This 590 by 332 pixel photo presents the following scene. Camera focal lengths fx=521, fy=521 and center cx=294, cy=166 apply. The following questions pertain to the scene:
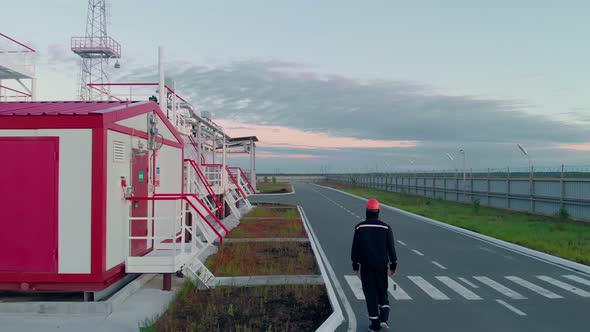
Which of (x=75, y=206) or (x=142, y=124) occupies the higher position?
(x=142, y=124)

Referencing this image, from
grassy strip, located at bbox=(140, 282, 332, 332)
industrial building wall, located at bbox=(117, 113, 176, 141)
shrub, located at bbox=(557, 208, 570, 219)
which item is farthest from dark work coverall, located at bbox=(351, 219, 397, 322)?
shrub, located at bbox=(557, 208, 570, 219)

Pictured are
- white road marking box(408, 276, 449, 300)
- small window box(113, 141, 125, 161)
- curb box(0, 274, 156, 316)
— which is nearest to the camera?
curb box(0, 274, 156, 316)

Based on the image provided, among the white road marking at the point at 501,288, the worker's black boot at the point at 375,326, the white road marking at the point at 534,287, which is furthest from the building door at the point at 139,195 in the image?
the white road marking at the point at 534,287

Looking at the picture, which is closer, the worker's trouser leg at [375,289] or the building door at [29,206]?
the worker's trouser leg at [375,289]

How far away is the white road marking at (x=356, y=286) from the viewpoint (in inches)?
406

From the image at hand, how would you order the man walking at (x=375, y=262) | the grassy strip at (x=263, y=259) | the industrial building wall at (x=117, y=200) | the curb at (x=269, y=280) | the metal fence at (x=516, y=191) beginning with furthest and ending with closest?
the metal fence at (x=516, y=191) < the grassy strip at (x=263, y=259) < the curb at (x=269, y=280) < the industrial building wall at (x=117, y=200) < the man walking at (x=375, y=262)

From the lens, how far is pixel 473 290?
35.2 feet

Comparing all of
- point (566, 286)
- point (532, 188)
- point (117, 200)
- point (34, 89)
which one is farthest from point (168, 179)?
point (532, 188)

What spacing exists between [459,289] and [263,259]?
5431 millimetres

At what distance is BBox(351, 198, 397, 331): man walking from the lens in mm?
7770

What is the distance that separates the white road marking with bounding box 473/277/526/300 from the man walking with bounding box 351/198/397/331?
3633 mm

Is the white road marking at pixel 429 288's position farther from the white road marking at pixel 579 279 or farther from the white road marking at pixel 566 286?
the white road marking at pixel 579 279

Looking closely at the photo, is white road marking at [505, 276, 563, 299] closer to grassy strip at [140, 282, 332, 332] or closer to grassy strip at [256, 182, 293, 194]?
grassy strip at [140, 282, 332, 332]

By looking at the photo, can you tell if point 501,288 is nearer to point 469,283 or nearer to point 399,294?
point 469,283
